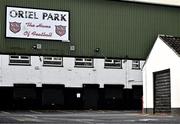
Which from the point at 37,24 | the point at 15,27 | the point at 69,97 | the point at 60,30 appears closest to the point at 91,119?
the point at 15,27

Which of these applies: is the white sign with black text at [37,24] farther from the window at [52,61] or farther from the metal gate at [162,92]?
the metal gate at [162,92]

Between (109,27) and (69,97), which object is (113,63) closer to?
(109,27)

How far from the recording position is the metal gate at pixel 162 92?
32.2 metres

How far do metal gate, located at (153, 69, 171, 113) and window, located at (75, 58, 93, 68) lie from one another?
14.8m

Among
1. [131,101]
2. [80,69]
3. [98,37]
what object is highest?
[98,37]

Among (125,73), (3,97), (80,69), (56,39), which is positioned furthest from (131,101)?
(3,97)

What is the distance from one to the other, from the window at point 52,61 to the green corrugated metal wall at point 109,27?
61 cm

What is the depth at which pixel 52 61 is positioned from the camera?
1864 inches

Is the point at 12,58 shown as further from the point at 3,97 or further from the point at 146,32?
the point at 146,32

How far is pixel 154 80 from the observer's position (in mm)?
34500

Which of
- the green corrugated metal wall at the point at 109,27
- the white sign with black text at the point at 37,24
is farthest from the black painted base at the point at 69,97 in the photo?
the white sign with black text at the point at 37,24

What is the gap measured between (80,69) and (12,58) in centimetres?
696

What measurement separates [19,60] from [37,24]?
3880 millimetres

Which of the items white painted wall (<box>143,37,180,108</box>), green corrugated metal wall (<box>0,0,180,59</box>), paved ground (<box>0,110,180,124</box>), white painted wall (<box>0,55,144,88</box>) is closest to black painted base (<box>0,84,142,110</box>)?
white painted wall (<box>0,55,144,88</box>)
